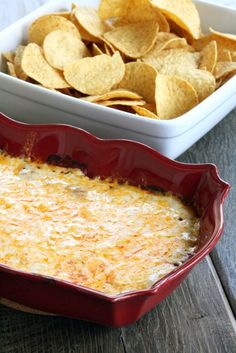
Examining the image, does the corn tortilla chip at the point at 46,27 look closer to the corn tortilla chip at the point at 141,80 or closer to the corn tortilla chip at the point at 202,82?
the corn tortilla chip at the point at 141,80

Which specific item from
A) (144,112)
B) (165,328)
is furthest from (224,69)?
(165,328)

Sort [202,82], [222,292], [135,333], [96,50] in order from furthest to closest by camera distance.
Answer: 1. [96,50]
2. [202,82]
3. [222,292]
4. [135,333]

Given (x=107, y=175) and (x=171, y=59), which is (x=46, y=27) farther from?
(x=107, y=175)

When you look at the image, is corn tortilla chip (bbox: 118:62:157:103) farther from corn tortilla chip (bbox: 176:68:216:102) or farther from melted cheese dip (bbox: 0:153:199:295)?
melted cheese dip (bbox: 0:153:199:295)

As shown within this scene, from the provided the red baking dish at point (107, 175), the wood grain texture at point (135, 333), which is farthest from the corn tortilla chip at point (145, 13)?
the wood grain texture at point (135, 333)

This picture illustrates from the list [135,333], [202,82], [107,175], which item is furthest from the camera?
[202,82]

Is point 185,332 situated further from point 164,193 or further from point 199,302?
point 164,193
